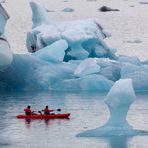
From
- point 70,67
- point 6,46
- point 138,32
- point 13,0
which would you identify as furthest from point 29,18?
point 6,46

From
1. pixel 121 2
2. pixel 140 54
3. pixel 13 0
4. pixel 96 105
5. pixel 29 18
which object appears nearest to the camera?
pixel 96 105

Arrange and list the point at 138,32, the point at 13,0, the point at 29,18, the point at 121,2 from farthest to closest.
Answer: the point at 13,0 → the point at 121,2 → the point at 29,18 → the point at 138,32

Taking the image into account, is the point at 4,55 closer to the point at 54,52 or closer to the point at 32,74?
the point at 32,74

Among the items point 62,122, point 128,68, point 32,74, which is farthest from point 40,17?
point 62,122

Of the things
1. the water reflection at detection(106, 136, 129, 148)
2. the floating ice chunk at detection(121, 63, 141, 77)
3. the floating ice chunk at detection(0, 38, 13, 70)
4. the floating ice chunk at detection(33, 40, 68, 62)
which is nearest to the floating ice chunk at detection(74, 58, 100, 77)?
the floating ice chunk at detection(121, 63, 141, 77)

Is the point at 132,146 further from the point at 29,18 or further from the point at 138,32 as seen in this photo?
the point at 29,18

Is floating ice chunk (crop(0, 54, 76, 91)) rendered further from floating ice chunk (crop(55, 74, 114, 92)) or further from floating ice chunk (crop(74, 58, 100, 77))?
floating ice chunk (crop(74, 58, 100, 77))

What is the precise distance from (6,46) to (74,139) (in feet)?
12.8

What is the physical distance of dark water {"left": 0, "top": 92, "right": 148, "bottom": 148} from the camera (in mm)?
25828

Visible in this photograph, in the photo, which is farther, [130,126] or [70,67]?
[70,67]

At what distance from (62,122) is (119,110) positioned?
361 centimetres

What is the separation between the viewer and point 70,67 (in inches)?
1390

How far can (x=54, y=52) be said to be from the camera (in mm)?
35188

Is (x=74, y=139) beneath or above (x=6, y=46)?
beneath
